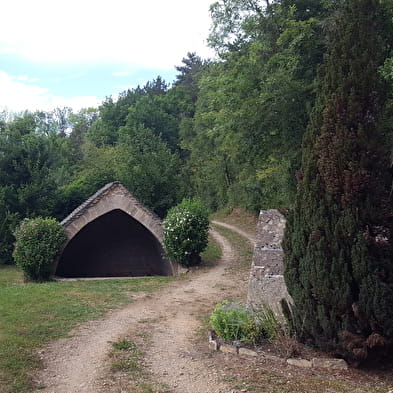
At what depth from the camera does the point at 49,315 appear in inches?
368

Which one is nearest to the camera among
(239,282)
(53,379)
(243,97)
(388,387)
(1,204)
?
(388,387)

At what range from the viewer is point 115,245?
18938 millimetres

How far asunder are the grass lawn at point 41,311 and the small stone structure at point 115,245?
2328 millimetres

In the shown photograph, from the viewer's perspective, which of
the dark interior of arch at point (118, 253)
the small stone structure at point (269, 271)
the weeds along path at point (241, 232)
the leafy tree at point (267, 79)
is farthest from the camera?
the weeds along path at point (241, 232)

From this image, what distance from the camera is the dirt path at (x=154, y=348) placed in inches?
224

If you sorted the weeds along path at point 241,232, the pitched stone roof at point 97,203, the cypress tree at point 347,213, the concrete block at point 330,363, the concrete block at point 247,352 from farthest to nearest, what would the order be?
the weeds along path at point 241,232 → the pitched stone roof at point 97,203 → the concrete block at point 247,352 → the concrete block at point 330,363 → the cypress tree at point 347,213

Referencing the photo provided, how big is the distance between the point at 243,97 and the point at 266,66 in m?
1.35

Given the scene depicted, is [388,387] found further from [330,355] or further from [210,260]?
[210,260]

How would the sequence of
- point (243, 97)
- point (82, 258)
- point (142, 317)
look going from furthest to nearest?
point (82, 258) < point (243, 97) < point (142, 317)

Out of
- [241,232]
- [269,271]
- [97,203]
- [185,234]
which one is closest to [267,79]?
[185,234]

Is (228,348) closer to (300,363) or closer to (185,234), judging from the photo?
(300,363)

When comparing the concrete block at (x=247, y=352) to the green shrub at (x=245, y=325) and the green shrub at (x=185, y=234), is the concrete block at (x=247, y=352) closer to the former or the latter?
the green shrub at (x=245, y=325)

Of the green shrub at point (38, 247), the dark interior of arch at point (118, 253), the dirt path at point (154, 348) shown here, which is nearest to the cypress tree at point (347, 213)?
the dirt path at point (154, 348)

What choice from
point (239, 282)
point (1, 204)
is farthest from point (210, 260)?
point (1, 204)
